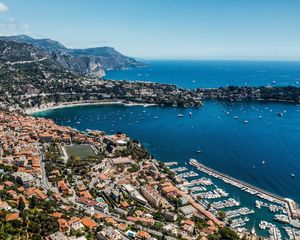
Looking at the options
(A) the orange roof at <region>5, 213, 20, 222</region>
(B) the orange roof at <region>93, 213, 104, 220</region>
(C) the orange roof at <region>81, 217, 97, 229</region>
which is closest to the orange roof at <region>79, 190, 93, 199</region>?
(B) the orange roof at <region>93, 213, 104, 220</region>

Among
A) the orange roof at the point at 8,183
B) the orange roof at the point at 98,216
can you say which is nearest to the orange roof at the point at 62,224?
the orange roof at the point at 98,216

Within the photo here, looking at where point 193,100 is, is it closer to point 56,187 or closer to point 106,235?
point 56,187

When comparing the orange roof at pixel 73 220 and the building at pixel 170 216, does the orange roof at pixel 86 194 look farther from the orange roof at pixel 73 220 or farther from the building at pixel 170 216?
the building at pixel 170 216

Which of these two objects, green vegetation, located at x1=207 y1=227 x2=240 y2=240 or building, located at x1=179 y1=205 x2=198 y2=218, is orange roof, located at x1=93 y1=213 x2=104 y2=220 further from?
green vegetation, located at x1=207 y1=227 x2=240 y2=240

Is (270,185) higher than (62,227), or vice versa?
(62,227)

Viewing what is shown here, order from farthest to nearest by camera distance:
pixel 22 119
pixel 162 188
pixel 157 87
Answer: pixel 157 87
pixel 22 119
pixel 162 188

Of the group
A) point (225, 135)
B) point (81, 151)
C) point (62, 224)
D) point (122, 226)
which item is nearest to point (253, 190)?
point (122, 226)

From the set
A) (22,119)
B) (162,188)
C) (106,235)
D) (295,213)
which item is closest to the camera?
(106,235)

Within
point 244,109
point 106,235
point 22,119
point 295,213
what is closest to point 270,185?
point 295,213
